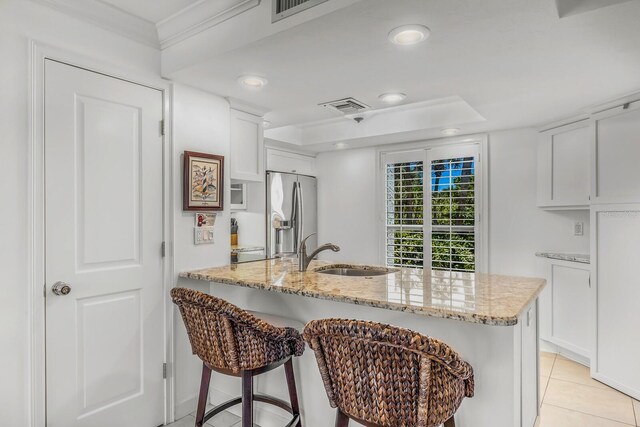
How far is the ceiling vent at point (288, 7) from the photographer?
1.65m

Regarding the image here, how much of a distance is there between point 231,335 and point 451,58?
1779 mm

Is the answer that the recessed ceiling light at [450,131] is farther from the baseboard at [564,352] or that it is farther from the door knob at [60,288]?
the door knob at [60,288]

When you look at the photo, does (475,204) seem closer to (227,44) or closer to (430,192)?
(430,192)

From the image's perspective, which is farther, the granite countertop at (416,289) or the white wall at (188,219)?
the white wall at (188,219)

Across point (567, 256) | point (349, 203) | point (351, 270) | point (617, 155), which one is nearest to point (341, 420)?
point (351, 270)

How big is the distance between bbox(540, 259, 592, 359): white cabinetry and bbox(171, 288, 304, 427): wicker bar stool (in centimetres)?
269

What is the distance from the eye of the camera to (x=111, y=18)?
6.93 feet

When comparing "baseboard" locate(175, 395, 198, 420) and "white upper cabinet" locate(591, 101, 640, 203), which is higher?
"white upper cabinet" locate(591, 101, 640, 203)

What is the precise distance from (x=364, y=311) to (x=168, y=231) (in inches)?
52.5

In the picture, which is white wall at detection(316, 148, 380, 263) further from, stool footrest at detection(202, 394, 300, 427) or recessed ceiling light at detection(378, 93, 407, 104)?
stool footrest at detection(202, 394, 300, 427)

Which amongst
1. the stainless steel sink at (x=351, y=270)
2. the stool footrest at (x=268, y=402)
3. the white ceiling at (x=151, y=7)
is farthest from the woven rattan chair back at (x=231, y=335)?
the white ceiling at (x=151, y=7)

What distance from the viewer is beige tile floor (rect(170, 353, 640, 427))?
243 centimetres

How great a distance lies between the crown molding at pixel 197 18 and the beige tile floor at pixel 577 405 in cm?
234

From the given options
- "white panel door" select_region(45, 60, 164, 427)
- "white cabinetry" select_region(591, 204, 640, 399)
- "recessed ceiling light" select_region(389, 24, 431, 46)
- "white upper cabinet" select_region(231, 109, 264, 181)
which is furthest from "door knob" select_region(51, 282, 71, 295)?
"white cabinetry" select_region(591, 204, 640, 399)
